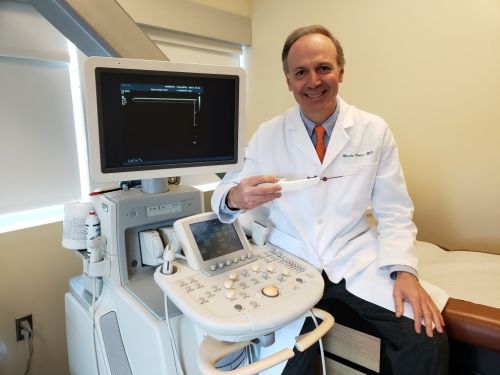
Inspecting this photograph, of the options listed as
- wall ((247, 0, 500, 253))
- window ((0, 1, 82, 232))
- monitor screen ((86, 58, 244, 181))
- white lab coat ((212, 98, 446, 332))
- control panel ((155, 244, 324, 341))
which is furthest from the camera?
wall ((247, 0, 500, 253))

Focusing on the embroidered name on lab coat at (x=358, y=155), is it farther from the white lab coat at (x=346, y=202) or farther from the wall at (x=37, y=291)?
the wall at (x=37, y=291)

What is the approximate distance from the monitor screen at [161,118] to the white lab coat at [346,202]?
168 mm

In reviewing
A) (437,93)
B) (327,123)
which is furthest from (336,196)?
(437,93)

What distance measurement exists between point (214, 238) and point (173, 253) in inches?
5.2

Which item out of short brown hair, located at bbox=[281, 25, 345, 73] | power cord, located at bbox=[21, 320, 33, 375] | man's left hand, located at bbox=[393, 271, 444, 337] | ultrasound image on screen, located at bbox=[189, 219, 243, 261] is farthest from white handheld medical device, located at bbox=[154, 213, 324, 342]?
power cord, located at bbox=[21, 320, 33, 375]

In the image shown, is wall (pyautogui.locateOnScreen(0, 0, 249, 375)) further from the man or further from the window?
the man

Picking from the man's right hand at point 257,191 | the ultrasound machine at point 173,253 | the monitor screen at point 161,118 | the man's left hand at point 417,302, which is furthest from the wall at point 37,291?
the man's left hand at point 417,302

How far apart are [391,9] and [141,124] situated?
1.58 metres

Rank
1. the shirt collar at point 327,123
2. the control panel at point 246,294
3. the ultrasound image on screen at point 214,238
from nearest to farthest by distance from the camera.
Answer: the control panel at point 246,294 → the ultrasound image on screen at point 214,238 → the shirt collar at point 327,123

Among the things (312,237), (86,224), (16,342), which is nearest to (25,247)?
(16,342)

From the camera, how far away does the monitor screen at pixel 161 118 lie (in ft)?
2.78

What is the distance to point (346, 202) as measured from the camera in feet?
3.73

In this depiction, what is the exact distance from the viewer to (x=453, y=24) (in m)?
1.65

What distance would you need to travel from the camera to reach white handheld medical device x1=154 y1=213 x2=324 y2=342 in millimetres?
748
